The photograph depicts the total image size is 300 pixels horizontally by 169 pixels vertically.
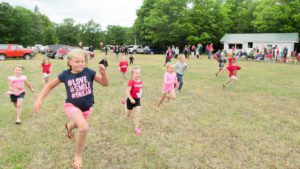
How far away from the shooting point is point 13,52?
24.8 meters

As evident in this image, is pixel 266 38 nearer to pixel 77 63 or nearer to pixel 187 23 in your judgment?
pixel 187 23

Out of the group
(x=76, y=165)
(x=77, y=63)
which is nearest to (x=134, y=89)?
(x=77, y=63)

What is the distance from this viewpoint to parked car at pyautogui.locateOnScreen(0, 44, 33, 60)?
24264 mm

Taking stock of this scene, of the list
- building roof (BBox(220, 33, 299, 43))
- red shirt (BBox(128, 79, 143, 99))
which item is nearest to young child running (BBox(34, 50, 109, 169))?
red shirt (BBox(128, 79, 143, 99))

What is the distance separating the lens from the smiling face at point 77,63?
358 cm

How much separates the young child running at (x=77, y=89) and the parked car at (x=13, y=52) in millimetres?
24172

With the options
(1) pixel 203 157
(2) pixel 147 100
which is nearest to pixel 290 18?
(2) pixel 147 100

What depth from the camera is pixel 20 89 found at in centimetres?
581

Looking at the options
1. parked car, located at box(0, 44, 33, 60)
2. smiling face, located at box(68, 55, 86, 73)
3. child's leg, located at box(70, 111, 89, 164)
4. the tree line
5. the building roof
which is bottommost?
child's leg, located at box(70, 111, 89, 164)

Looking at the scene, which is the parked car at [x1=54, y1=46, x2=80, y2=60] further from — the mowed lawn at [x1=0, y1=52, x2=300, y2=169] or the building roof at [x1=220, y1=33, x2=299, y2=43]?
the building roof at [x1=220, y1=33, x2=299, y2=43]

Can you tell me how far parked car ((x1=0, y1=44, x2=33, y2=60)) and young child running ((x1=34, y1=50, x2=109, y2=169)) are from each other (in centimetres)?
2417

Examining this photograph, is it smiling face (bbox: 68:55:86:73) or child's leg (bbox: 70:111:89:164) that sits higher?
smiling face (bbox: 68:55:86:73)

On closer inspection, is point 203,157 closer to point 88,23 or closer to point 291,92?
point 291,92

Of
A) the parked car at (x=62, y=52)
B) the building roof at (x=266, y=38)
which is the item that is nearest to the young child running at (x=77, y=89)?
the parked car at (x=62, y=52)
